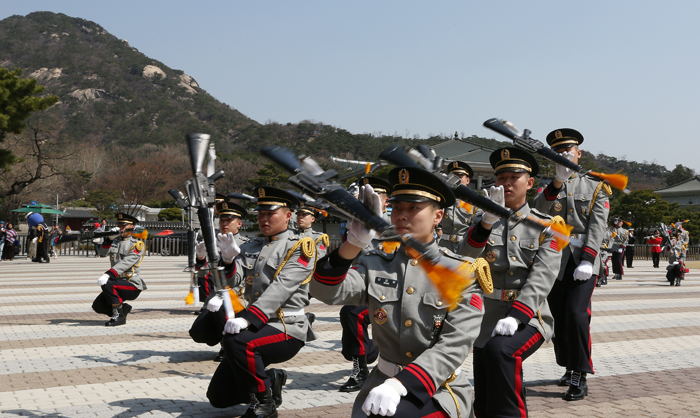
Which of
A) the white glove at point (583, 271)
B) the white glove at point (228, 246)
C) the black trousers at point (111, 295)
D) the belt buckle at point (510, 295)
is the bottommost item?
the black trousers at point (111, 295)

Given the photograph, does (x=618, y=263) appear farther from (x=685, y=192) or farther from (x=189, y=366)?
(x=685, y=192)

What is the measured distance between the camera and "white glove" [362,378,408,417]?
2.73 meters

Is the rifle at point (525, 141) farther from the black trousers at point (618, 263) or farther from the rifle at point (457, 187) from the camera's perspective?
the black trousers at point (618, 263)

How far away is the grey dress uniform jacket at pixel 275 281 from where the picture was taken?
5.01m

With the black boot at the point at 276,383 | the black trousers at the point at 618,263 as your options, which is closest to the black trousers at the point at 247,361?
the black boot at the point at 276,383

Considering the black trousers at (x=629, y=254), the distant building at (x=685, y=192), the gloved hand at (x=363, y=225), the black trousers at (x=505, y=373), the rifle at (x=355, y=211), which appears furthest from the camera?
the distant building at (x=685, y=192)

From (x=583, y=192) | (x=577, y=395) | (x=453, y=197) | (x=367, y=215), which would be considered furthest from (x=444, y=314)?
(x=583, y=192)

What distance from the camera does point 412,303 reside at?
3215 mm

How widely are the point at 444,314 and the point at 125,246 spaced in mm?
8042

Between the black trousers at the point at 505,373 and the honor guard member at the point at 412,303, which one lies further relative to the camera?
the black trousers at the point at 505,373

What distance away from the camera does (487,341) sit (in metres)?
4.23

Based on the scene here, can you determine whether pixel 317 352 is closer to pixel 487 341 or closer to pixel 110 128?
pixel 487 341

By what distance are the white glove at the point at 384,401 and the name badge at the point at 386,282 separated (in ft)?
1.95

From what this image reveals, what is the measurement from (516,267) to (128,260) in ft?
24.0
